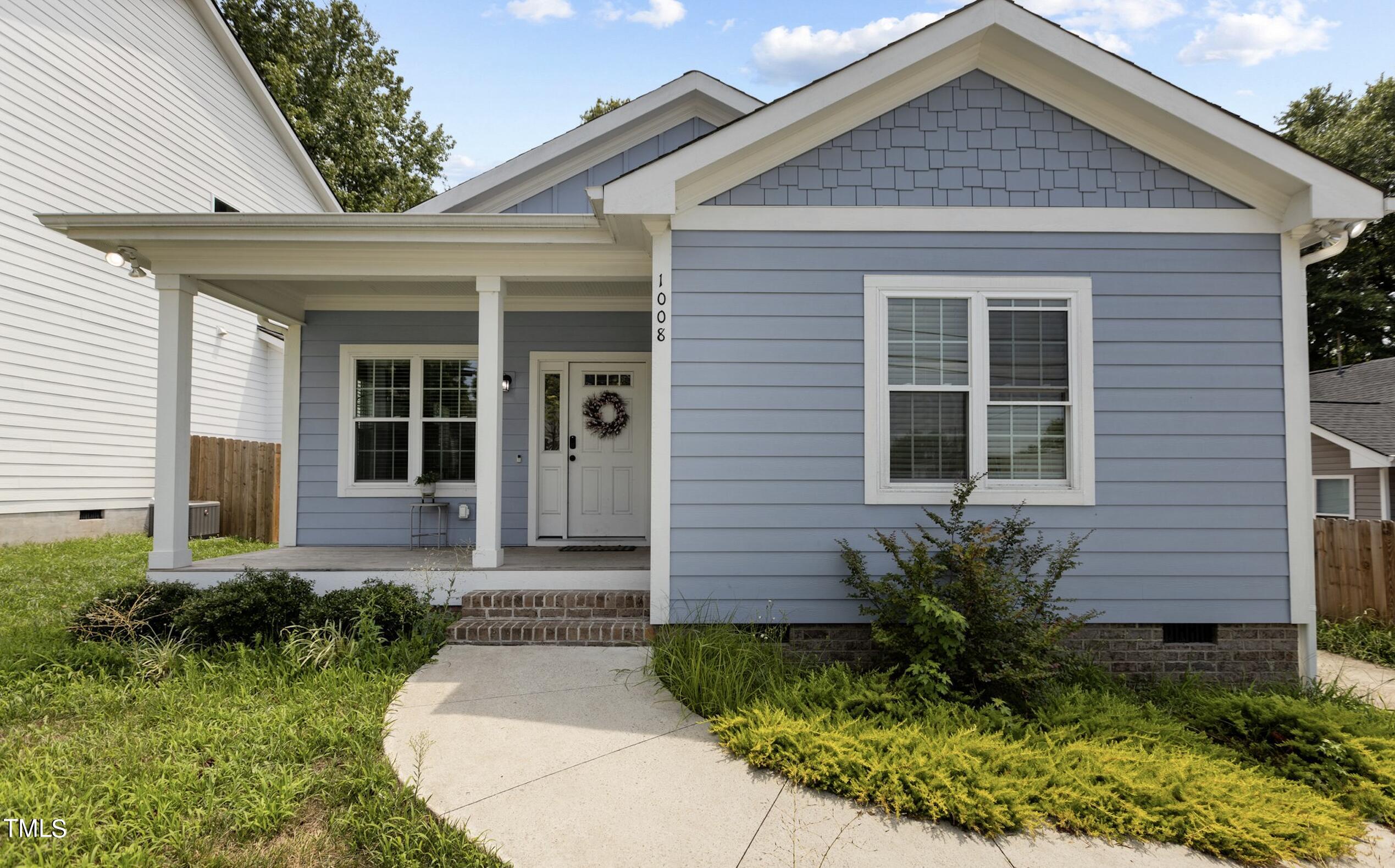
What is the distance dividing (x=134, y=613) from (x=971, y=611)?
569 cm

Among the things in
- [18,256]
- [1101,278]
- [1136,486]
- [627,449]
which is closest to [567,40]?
[18,256]

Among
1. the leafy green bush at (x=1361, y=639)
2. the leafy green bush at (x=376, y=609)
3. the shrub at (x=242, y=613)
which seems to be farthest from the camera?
the leafy green bush at (x=1361, y=639)

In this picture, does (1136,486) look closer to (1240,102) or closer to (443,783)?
(443,783)

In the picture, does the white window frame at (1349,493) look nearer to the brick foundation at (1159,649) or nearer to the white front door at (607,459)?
the brick foundation at (1159,649)

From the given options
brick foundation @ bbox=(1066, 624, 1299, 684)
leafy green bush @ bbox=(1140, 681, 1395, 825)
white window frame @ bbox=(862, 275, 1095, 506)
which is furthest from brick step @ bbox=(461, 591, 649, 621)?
leafy green bush @ bbox=(1140, 681, 1395, 825)

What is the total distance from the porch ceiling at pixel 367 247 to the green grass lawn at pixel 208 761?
9.84 ft

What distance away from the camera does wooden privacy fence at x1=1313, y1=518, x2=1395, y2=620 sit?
23.3 feet

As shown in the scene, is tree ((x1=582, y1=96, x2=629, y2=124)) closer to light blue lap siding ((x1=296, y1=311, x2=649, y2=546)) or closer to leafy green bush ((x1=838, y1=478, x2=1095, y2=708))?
light blue lap siding ((x1=296, y1=311, x2=649, y2=546))

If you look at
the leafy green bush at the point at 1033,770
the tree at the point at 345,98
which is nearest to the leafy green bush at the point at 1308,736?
the leafy green bush at the point at 1033,770

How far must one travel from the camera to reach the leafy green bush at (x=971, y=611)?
4098mm

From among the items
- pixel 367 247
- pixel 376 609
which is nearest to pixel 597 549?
pixel 376 609

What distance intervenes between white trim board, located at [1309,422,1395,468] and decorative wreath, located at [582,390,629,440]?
34.4 feet

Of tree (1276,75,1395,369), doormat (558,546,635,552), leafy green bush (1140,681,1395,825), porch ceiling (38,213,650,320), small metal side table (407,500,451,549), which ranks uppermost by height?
tree (1276,75,1395,369)

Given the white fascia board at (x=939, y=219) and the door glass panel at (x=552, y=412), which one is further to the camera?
the door glass panel at (x=552, y=412)
